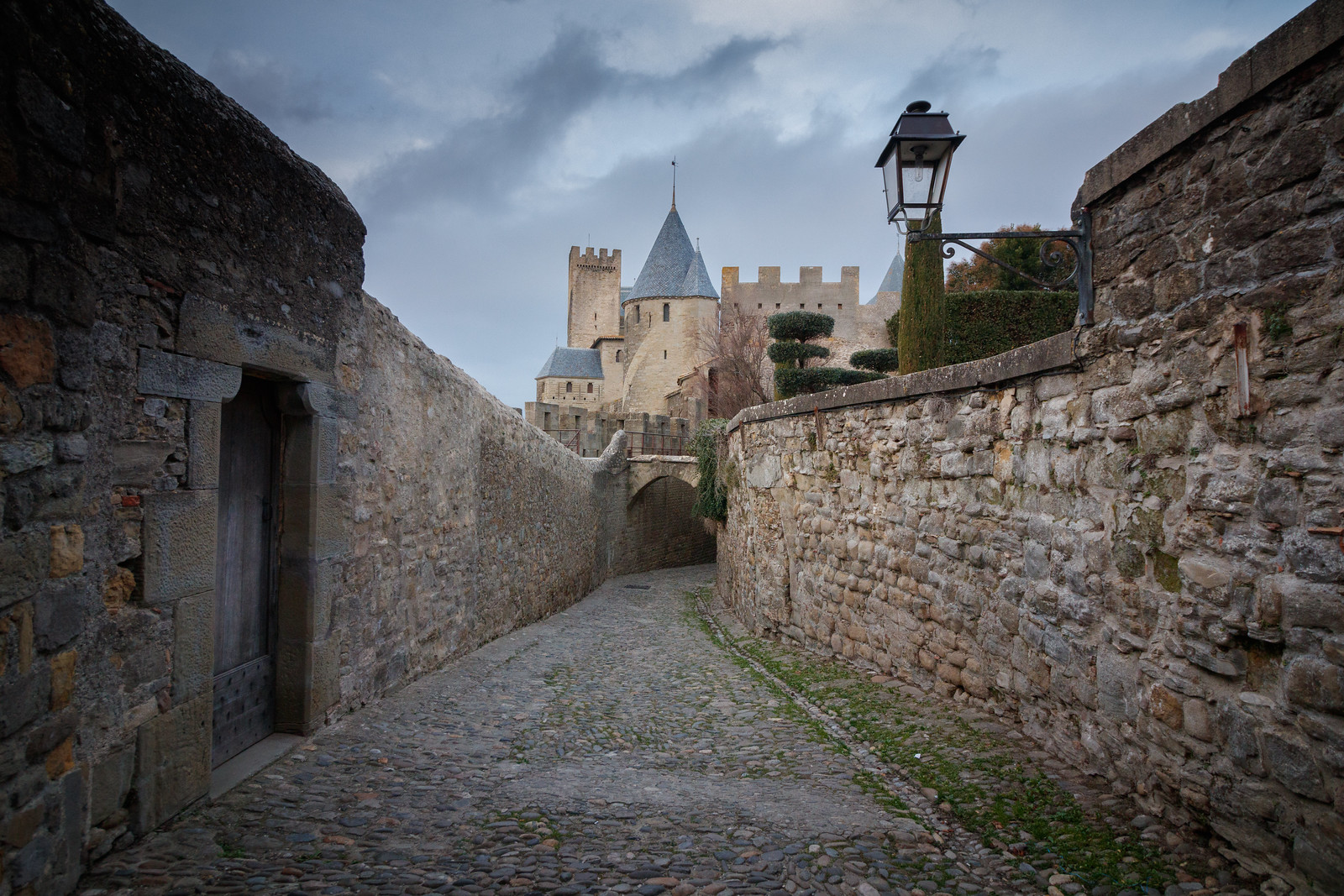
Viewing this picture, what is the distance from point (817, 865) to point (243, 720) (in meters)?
2.91

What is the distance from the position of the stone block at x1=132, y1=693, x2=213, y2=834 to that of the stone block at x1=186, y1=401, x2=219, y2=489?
0.91m

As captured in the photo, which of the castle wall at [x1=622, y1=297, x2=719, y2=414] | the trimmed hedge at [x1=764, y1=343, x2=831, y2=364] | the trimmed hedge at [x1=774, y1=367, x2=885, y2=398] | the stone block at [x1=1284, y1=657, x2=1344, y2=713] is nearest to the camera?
the stone block at [x1=1284, y1=657, x2=1344, y2=713]

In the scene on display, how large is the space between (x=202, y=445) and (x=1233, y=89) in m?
4.07

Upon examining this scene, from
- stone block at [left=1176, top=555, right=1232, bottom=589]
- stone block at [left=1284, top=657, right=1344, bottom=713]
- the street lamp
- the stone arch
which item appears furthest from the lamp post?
the stone arch

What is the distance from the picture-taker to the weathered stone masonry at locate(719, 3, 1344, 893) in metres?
2.32

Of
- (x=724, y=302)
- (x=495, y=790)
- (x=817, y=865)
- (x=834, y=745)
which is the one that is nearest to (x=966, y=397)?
(x=834, y=745)

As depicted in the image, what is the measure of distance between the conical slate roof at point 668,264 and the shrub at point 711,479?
2823cm

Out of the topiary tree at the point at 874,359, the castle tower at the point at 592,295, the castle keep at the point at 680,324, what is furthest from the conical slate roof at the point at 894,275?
the topiary tree at the point at 874,359

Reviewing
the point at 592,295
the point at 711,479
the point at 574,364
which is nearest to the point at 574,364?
the point at 574,364

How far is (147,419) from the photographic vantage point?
9.61 feet

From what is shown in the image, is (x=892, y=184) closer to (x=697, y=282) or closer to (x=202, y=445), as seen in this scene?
(x=202, y=445)

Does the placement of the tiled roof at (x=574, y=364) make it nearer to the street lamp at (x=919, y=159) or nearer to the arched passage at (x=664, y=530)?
the arched passage at (x=664, y=530)

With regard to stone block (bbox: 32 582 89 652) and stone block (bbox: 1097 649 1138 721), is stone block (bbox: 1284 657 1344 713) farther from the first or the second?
stone block (bbox: 32 582 89 652)

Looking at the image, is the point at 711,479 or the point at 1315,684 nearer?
the point at 1315,684
